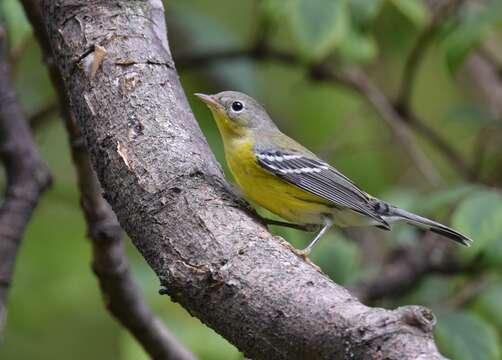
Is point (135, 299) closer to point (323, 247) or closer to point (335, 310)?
point (323, 247)

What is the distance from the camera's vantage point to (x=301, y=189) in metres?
3.98

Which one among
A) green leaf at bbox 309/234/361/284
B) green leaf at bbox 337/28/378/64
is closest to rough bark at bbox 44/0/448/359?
green leaf at bbox 309/234/361/284

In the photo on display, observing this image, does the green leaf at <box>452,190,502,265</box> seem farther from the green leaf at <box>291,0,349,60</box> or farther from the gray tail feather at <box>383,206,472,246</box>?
the green leaf at <box>291,0,349,60</box>

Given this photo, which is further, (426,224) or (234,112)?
(234,112)

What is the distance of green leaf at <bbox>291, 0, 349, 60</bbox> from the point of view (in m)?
4.23

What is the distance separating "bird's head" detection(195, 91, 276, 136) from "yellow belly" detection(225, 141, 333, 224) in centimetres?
42

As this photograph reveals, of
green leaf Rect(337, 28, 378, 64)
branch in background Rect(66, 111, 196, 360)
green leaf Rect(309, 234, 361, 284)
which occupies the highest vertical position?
green leaf Rect(337, 28, 378, 64)

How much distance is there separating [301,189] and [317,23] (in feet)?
2.95

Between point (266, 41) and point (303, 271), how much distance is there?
386cm

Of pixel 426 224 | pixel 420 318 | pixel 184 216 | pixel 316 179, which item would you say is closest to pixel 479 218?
pixel 426 224

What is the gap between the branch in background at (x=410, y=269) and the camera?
4836 millimetres

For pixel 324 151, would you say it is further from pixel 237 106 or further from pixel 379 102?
pixel 237 106

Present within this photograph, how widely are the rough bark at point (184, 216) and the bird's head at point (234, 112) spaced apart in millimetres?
1522

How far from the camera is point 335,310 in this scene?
1.97 m
